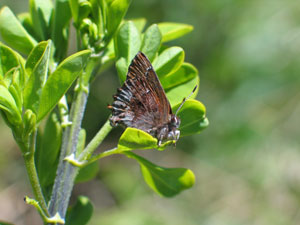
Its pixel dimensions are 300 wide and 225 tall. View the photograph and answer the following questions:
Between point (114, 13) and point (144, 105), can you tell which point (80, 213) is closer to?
point (144, 105)

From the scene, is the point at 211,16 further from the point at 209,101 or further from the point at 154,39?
the point at 154,39

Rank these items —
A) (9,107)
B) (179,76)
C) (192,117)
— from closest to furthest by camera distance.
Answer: (9,107), (192,117), (179,76)

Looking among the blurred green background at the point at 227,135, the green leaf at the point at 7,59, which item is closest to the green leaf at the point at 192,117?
the green leaf at the point at 7,59

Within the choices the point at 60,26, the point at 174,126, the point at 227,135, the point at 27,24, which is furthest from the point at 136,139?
the point at 227,135

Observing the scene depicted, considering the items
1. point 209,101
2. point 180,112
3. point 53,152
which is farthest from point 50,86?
point 209,101

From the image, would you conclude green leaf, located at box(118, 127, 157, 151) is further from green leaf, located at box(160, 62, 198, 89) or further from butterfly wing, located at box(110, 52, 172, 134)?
green leaf, located at box(160, 62, 198, 89)

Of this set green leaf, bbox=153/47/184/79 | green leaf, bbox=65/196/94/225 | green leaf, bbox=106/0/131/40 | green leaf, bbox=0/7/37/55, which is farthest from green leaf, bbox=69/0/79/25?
green leaf, bbox=65/196/94/225
